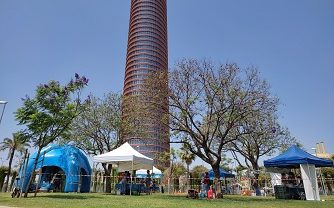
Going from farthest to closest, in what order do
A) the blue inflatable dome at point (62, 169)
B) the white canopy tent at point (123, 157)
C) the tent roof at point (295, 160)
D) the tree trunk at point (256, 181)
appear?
1. the tree trunk at point (256, 181)
2. the blue inflatable dome at point (62, 169)
3. the white canopy tent at point (123, 157)
4. the tent roof at point (295, 160)

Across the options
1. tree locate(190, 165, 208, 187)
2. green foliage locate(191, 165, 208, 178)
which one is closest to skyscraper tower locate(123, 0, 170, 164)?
green foliage locate(191, 165, 208, 178)

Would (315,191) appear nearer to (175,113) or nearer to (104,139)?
(175,113)

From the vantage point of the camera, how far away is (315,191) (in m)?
18.3

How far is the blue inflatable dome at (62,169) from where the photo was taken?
86.9ft

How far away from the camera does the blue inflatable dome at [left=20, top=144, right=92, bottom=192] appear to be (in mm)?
26484

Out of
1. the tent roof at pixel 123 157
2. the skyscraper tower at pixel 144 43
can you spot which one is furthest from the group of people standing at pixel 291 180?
the skyscraper tower at pixel 144 43

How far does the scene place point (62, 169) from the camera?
27266 millimetres

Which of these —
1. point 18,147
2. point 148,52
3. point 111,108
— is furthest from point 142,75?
point 111,108

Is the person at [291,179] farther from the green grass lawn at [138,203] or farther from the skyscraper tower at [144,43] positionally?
the skyscraper tower at [144,43]

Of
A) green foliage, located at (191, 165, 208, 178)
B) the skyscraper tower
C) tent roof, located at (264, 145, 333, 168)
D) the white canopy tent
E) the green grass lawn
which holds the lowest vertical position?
the green grass lawn

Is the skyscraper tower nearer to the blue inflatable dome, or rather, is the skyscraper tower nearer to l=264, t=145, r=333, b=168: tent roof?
the blue inflatable dome

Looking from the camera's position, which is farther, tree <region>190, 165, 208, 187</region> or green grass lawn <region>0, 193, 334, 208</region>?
tree <region>190, 165, 208, 187</region>

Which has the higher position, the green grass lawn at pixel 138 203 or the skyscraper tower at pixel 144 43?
the skyscraper tower at pixel 144 43

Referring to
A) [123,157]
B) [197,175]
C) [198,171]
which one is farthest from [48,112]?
[198,171]
